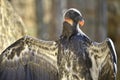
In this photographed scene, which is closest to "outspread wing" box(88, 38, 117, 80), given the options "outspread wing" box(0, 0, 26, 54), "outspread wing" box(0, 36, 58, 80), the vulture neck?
the vulture neck

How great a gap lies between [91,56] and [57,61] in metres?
0.50

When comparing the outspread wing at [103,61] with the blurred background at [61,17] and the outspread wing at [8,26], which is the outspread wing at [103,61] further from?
the blurred background at [61,17]

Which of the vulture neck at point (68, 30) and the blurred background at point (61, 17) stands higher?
the blurred background at point (61, 17)

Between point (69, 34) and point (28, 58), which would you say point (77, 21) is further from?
point (28, 58)

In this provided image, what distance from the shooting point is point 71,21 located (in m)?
9.66

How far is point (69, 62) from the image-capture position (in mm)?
9633

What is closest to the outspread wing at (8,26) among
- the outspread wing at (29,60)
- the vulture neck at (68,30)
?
the outspread wing at (29,60)

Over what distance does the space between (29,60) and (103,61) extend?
3.47ft

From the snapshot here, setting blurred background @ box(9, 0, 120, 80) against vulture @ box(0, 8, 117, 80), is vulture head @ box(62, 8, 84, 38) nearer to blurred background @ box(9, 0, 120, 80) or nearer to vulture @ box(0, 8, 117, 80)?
vulture @ box(0, 8, 117, 80)

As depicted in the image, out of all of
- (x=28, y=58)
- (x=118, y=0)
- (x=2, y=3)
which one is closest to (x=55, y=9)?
(x=118, y=0)

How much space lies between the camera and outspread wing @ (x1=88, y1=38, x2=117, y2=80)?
9.24m

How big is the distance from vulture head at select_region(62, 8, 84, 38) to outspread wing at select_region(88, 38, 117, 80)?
0.36m

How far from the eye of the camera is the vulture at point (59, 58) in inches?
376

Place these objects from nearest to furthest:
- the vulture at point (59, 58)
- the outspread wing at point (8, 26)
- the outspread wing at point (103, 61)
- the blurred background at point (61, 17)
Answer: the outspread wing at point (103, 61), the vulture at point (59, 58), the outspread wing at point (8, 26), the blurred background at point (61, 17)
